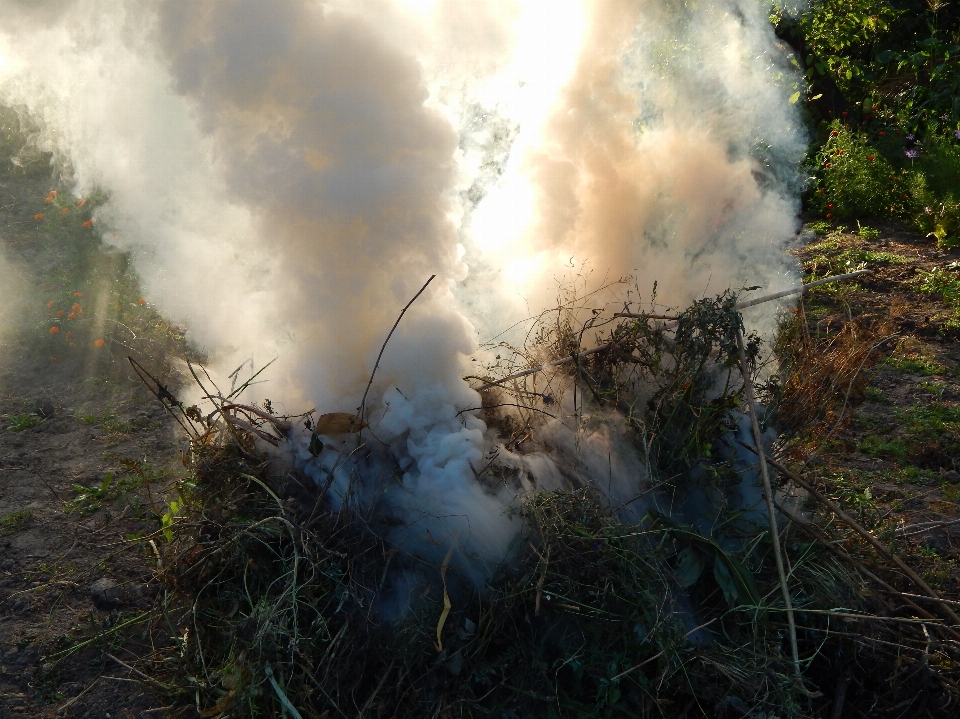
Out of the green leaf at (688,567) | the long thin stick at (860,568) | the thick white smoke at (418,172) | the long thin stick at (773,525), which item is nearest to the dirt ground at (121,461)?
the long thin stick at (860,568)

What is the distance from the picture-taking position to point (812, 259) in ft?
21.9

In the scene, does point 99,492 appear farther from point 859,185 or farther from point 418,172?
point 859,185

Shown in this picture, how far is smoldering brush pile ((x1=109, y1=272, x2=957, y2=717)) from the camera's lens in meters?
2.83

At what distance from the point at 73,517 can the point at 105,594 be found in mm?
785

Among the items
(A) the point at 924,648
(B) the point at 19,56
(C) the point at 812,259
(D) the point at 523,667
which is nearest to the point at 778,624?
(A) the point at 924,648

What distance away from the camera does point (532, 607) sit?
2.96 m

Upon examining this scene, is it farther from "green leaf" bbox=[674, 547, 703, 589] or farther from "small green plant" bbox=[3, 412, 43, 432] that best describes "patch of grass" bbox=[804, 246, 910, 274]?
"small green plant" bbox=[3, 412, 43, 432]

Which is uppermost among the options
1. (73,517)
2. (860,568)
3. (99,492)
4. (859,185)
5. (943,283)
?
(859,185)

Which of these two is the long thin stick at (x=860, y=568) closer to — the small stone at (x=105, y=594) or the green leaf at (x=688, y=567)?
the green leaf at (x=688, y=567)

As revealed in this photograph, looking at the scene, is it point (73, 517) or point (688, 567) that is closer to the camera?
point (688, 567)

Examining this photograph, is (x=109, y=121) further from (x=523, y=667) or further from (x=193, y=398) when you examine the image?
(x=523, y=667)

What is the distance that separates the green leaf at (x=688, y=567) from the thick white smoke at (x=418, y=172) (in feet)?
1.66

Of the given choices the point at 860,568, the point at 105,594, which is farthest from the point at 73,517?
the point at 860,568

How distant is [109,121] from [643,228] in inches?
138
